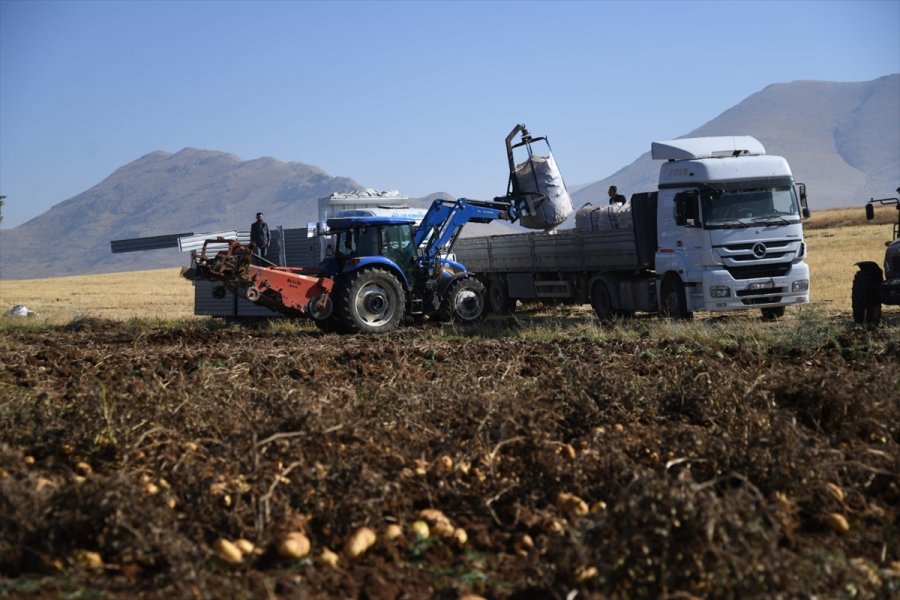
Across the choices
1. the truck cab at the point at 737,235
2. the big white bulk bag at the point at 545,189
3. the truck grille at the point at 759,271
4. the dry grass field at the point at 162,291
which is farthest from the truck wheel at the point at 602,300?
the dry grass field at the point at 162,291

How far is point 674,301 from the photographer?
18.3 metres

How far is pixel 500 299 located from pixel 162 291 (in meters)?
23.2

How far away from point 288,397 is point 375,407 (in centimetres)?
69

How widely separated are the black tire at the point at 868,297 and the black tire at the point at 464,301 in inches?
255

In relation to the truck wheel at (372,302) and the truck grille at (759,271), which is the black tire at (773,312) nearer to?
the truck grille at (759,271)

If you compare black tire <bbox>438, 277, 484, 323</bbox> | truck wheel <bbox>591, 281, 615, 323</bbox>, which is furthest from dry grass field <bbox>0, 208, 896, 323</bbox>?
black tire <bbox>438, 277, 484, 323</bbox>

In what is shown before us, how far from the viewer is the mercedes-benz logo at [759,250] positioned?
17766 millimetres

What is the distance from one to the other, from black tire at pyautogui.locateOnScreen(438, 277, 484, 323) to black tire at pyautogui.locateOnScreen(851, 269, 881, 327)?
649 centimetres

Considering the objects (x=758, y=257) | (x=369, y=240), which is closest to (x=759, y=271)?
(x=758, y=257)

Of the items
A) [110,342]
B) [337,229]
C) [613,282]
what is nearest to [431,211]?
[337,229]

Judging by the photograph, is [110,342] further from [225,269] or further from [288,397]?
[288,397]

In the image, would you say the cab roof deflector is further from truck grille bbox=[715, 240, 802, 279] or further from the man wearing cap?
the man wearing cap

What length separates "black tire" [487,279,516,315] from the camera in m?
23.8

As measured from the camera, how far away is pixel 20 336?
19844 mm
